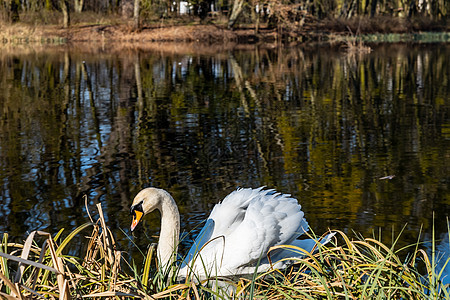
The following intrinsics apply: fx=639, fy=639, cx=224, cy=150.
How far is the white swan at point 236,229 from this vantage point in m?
5.62

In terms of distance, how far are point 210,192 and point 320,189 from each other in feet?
5.01

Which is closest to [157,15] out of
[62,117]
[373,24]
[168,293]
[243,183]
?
[373,24]

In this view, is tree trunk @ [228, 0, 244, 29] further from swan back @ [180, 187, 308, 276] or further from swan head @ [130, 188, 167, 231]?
swan head @ [130, 188, 167, 231]

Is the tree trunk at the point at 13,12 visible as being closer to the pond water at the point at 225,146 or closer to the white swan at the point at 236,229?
the pond water at the point at 225,146

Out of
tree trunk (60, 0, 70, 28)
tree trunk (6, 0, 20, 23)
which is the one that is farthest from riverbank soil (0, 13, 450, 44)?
tree trunk (6, 0, 20, 23)

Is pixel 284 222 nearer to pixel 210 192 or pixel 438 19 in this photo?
pixel 210 192

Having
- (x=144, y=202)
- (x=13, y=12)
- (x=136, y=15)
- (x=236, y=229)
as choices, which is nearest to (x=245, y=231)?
(x=236, y=229)

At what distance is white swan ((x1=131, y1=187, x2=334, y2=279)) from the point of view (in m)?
5.62

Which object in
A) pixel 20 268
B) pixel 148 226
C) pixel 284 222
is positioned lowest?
pixel 148 226

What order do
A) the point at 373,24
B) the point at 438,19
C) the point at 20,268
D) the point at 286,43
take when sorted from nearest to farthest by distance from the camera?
the point at 20,268, the point at 286,43, the point at 373,24, the point at 438,19

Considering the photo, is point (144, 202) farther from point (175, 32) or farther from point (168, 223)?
point (175, 32)

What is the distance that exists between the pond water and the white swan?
469 mm

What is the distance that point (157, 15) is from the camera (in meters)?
58.8

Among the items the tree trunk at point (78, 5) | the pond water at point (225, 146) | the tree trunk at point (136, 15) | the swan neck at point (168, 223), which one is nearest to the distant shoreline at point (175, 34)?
the tree trunk at point (136, 15)
